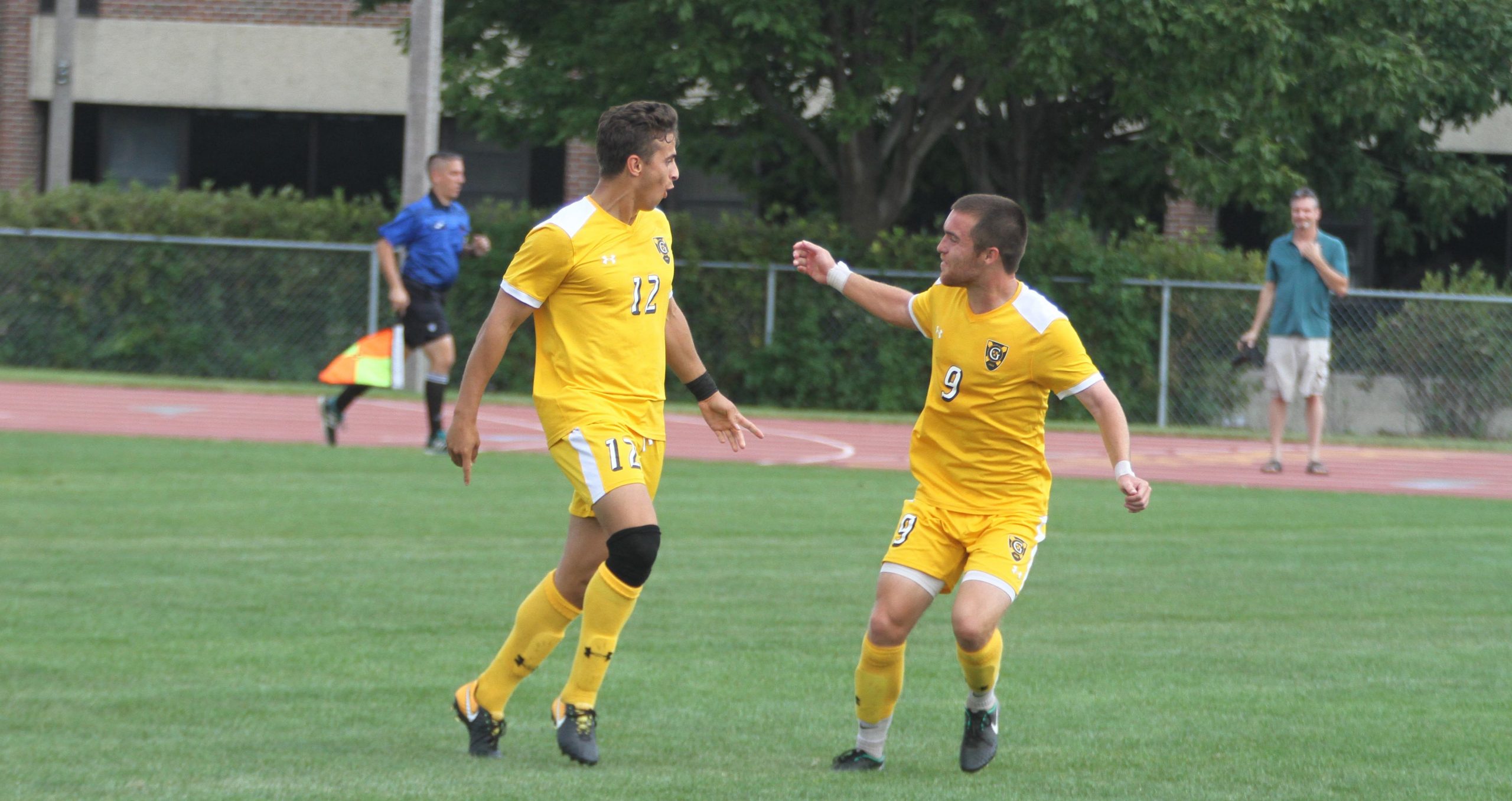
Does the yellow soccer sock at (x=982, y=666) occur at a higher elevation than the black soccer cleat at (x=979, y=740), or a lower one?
higher

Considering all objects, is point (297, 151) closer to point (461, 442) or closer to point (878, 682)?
point (461, 442)

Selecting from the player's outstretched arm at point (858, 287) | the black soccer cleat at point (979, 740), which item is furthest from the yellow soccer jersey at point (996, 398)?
the black soccer cleat at point (979, 740)

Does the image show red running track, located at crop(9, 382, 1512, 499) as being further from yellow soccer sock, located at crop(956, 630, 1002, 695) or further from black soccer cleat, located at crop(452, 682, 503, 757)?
black soccer cleat, located at crop(452, 682, 503, 757)

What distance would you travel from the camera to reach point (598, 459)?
536 centimetres

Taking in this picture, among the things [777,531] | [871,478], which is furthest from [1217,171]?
[777,531]

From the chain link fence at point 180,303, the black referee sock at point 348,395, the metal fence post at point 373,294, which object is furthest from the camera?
the chain link fence at point 180,303

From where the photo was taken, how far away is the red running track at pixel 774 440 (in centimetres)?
1458

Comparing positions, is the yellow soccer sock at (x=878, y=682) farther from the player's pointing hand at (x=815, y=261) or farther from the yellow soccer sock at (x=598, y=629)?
the player's pointing hand at (x=815, y=261)

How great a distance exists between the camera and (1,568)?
28.1 feet

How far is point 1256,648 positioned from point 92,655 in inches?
183

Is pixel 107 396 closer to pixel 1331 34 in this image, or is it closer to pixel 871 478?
pixel 871 478

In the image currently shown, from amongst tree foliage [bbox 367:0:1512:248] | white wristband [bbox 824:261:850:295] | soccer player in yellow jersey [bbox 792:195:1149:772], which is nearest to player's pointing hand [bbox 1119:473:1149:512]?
soccer player in yellow jersey [bbox 792:195:1149:772]

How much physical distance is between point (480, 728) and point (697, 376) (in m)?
1.40

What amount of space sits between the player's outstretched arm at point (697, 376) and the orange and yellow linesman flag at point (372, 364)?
7.90 m
